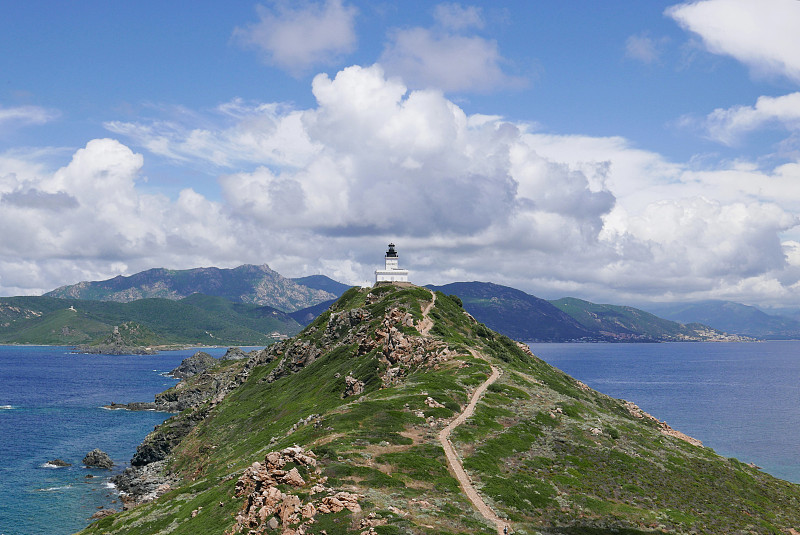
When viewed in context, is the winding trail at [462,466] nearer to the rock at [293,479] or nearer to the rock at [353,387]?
the rock at [293,479]

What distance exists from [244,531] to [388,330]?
8032 centimetres

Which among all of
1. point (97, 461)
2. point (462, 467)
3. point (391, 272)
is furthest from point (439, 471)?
point (391, 272)

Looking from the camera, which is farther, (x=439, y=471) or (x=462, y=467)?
(x=462, y=467)

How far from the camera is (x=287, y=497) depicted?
45.7 m

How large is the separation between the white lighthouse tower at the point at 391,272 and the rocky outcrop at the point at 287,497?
144 metres

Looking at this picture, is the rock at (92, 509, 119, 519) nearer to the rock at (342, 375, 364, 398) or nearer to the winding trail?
the rock at (342, 375, 364, 398)

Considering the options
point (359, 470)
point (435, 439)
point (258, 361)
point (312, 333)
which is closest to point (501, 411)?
point (435, 439)

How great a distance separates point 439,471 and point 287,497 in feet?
57.1

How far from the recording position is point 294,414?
368 feet

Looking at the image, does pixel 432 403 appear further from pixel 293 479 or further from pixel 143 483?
pixel 143 483

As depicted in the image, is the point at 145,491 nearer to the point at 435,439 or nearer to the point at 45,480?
the point at 45,480

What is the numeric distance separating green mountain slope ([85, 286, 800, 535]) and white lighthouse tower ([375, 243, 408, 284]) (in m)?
72.7

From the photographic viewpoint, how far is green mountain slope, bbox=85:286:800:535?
46938 millimetres

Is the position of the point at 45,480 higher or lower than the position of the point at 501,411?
lower
